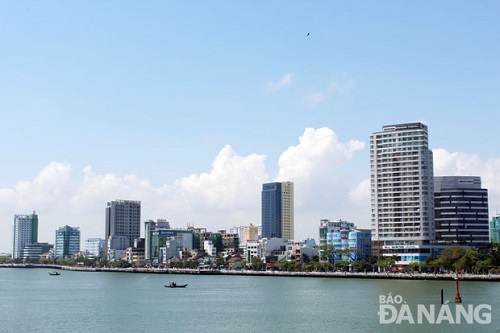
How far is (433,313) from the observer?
81.8 meters

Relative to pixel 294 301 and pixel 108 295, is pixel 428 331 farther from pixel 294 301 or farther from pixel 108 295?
pixel 108 295

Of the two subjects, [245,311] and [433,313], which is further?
[245,311]

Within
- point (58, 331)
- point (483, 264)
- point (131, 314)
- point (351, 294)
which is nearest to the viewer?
point (58, 331)

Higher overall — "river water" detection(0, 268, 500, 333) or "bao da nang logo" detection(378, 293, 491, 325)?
"bao da nang logo" detection(378, 293, 491, 325)

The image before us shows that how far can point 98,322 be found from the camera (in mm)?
81000

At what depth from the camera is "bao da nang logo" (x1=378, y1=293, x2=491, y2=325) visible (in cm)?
7581

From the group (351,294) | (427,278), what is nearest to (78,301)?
(351,294)

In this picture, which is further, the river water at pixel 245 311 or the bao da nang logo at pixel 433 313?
the bao da nang logo at pixel 433 313

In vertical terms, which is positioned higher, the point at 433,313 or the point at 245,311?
the point at 433,313

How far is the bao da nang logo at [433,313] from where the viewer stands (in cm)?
7581

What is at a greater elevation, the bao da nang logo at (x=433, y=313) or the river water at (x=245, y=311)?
the bao da nang logo at (x=433, y=313)

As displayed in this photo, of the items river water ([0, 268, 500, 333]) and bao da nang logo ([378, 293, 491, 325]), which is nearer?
river water ([0, 268, 500, 333])

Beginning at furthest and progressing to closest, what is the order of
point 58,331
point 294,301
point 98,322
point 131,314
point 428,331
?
point 294,301 < point 131,314 < point 98,322 < point 58,331 < point 428,331

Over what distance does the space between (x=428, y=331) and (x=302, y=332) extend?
11.8 meters
